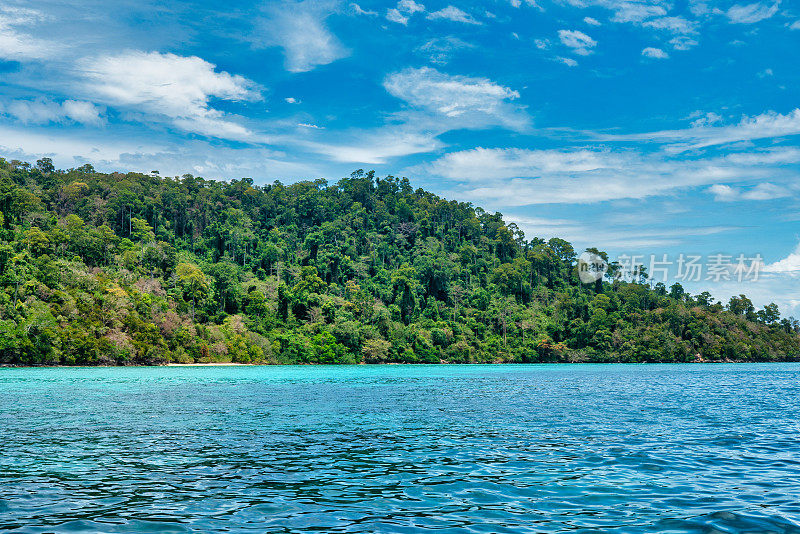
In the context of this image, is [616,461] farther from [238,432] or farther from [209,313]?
[209,313]

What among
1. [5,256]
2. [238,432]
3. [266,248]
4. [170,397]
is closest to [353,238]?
[266,248]

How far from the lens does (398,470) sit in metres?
14.7

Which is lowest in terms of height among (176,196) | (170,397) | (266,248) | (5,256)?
(170,397)

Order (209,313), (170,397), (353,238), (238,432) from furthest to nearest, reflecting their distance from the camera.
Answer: (353,238) < (209,313) < (170,397) < (238,432)

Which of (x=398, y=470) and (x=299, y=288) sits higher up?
(x=299, y=288)

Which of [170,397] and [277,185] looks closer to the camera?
[170,397]

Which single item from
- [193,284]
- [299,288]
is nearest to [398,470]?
[193,284]

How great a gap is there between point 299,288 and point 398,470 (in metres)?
118

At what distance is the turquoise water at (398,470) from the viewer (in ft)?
33.9

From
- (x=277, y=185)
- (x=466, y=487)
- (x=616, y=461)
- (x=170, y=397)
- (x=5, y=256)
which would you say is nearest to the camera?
(x=466, y=487)

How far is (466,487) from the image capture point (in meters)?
12.8

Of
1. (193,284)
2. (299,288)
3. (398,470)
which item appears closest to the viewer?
(398,470)

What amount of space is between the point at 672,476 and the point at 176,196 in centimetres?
15835

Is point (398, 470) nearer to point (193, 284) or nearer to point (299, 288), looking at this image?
point (193, 284)
